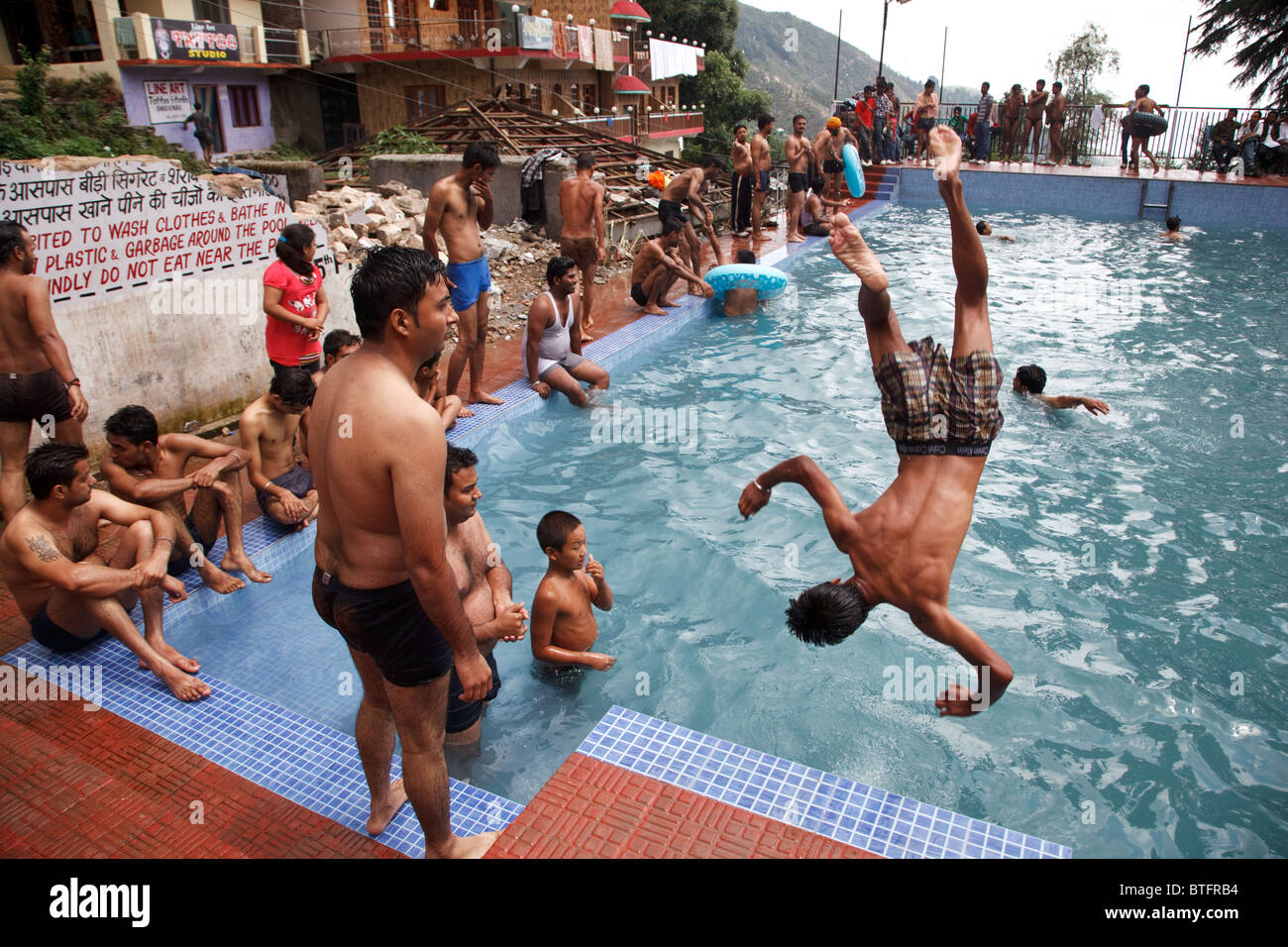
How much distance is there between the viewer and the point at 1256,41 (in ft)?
88.4

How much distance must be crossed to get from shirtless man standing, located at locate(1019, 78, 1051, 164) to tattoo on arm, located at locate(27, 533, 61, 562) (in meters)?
22.6

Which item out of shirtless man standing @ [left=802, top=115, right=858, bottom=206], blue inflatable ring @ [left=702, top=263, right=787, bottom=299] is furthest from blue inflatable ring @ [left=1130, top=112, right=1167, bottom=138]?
blue inflatable ring @ [left=702, top=263, right=787, bottom=299]

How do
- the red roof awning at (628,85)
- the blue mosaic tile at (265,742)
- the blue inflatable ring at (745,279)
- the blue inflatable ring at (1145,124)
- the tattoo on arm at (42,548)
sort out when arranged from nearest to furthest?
the blue mosaic tile at (265,742) → the tattoo on arm at (42,548) → the blue inflatable ring at (745,279) → the blue inflatable ring at (1145,124) → the red roof awning at (628,85)

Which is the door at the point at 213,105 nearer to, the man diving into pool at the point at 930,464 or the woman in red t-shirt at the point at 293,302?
the woman in red t-shirt at the point at 293,302

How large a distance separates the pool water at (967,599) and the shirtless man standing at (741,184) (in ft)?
17.0

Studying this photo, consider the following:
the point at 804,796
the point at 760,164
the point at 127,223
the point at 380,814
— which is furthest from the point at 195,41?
the point at 804,796

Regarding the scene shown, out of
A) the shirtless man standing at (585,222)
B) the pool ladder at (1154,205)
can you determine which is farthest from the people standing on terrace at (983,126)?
the shirtless man standing at (585,222)

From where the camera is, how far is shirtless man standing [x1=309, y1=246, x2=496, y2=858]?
7.48 ft

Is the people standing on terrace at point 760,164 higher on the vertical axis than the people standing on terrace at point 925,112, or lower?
lower

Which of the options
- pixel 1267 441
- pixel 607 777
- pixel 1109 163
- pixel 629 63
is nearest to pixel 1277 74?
pixel 1109 163

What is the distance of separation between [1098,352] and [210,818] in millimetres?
9852

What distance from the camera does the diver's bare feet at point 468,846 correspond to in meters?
2.88

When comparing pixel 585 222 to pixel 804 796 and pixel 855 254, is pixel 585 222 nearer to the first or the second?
pixel 855 254

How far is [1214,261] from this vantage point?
14.4 meters
